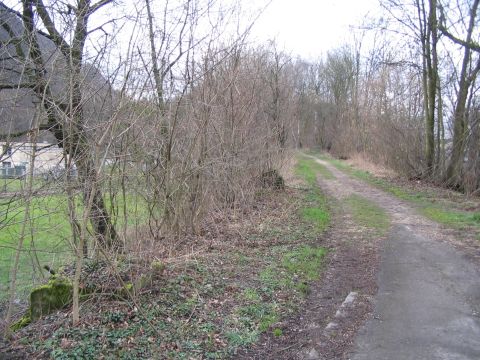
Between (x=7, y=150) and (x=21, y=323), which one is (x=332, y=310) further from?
(x=7, y=150)

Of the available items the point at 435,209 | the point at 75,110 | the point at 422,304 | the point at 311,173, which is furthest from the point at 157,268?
the point at 311,173

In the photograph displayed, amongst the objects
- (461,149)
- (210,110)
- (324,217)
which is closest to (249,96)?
(210,110)

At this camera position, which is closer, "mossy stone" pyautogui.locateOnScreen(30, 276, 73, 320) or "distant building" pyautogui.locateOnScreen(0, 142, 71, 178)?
"distant building" pyautogui.locateOnScreen(0, 142, 71, 178)

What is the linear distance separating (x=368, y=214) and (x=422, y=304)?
6.73 meters

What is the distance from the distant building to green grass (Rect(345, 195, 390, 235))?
24.1 ft

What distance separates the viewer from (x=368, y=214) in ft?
39.5

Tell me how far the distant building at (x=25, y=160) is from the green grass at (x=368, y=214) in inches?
289

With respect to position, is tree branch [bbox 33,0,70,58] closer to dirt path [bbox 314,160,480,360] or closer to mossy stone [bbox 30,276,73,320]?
mossy stone [bbox 30,276,73,320]

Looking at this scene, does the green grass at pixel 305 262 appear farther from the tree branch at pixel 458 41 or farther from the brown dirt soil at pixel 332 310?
the tree branch at pixel 458 41

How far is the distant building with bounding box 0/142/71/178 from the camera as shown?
4.77 m

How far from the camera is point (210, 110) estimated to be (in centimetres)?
918

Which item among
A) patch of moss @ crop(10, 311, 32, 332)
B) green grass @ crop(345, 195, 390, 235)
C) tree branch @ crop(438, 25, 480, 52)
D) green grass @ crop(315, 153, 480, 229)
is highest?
tree branch @ crop(438, 25, 480, 52)

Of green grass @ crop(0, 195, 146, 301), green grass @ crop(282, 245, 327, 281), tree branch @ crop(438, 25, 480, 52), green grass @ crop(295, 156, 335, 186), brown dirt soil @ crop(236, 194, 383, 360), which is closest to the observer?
brown dirt soil @ crop(236, 194, 383, 360)

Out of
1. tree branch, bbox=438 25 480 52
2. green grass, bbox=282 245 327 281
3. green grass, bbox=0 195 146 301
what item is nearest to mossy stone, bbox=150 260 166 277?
green grass, bbox=0 195 146 301
